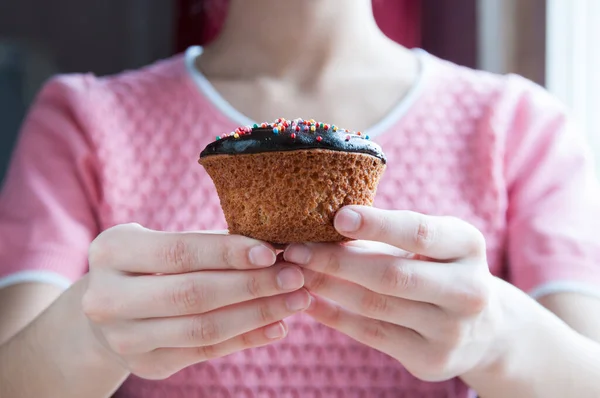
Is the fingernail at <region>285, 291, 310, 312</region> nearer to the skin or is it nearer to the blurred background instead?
the skin

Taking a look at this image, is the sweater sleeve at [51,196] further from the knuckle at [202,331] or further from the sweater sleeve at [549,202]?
the sweater sleeve at [549,202]

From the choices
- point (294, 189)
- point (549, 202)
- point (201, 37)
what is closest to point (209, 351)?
point (294, 189)

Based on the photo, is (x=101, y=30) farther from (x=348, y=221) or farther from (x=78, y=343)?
(x=348, y=221)

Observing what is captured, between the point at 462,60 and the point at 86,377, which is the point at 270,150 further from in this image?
the point at 462,60

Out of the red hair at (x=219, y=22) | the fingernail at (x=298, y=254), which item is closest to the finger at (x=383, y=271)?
the fingernail at (x=298, y=254)

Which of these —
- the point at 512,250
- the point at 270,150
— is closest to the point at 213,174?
the point at 270,150

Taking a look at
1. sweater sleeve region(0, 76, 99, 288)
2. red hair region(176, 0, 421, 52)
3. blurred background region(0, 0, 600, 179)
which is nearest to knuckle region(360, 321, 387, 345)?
sweater sleeve region(0, 76, 99, 288)
